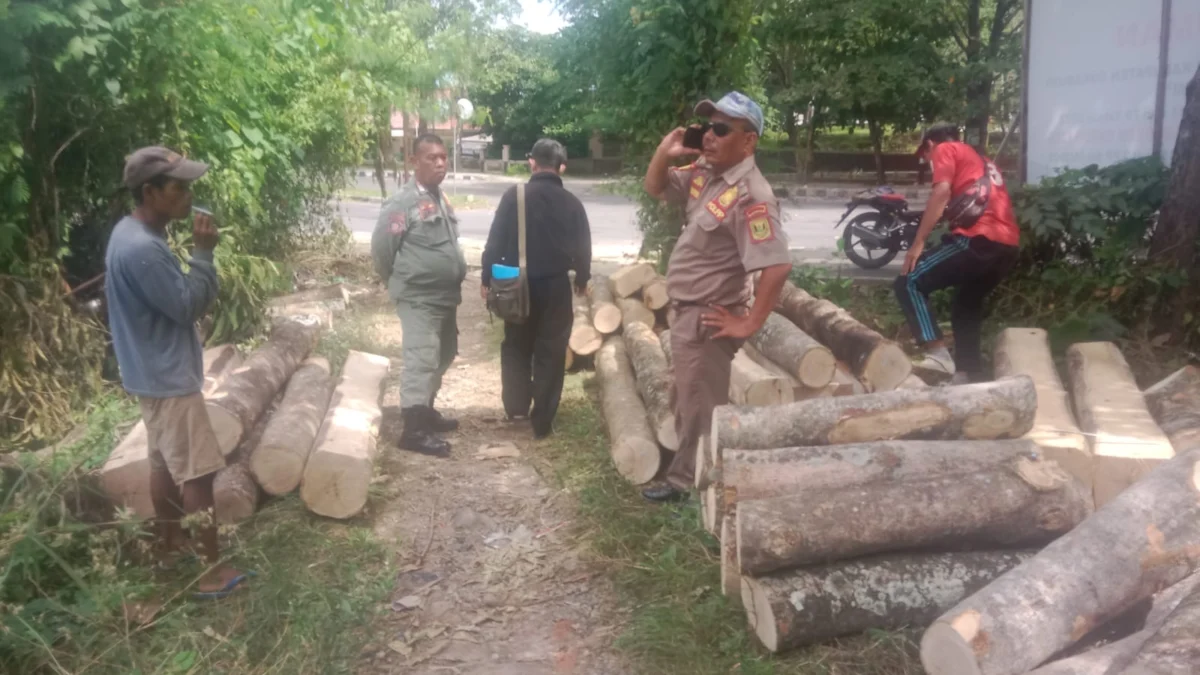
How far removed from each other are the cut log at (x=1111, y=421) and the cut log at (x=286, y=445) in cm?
368

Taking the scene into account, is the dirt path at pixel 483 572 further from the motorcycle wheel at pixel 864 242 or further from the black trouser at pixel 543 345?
the motorcycle wheel at pixel 864 242

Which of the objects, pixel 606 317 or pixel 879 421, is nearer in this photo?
pixel 879 421

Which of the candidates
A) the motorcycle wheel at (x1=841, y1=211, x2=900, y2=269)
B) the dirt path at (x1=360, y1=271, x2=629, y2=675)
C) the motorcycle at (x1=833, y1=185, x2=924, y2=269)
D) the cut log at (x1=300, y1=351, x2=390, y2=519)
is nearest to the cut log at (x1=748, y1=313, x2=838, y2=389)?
the dirt path at (x1=360, y1=271, x2=629, y2=675)

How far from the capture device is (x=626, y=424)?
17.0 feet

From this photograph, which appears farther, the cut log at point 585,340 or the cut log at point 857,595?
the cut log at point 585,340

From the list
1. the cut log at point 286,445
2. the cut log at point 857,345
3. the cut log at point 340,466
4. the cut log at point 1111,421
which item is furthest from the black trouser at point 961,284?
the cut log at point 286,445

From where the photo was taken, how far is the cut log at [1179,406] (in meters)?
4.32

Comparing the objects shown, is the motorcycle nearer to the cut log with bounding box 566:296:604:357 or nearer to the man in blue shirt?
the cut log with bounding box 566:296:604:357

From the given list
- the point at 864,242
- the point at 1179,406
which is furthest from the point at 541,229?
the point at 864,242

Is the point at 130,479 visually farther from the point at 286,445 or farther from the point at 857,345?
the point at 857,345

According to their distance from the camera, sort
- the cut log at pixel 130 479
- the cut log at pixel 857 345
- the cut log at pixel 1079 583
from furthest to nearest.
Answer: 1. the cut log at pixel 857 345
2. the cut log at pixel 130 479
3. the cut log at pixel 1079 583

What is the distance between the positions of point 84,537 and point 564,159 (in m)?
3.37

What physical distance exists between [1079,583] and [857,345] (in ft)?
8.83

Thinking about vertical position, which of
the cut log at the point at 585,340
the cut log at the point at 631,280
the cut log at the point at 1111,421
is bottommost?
the cut log at the point at 585,340
